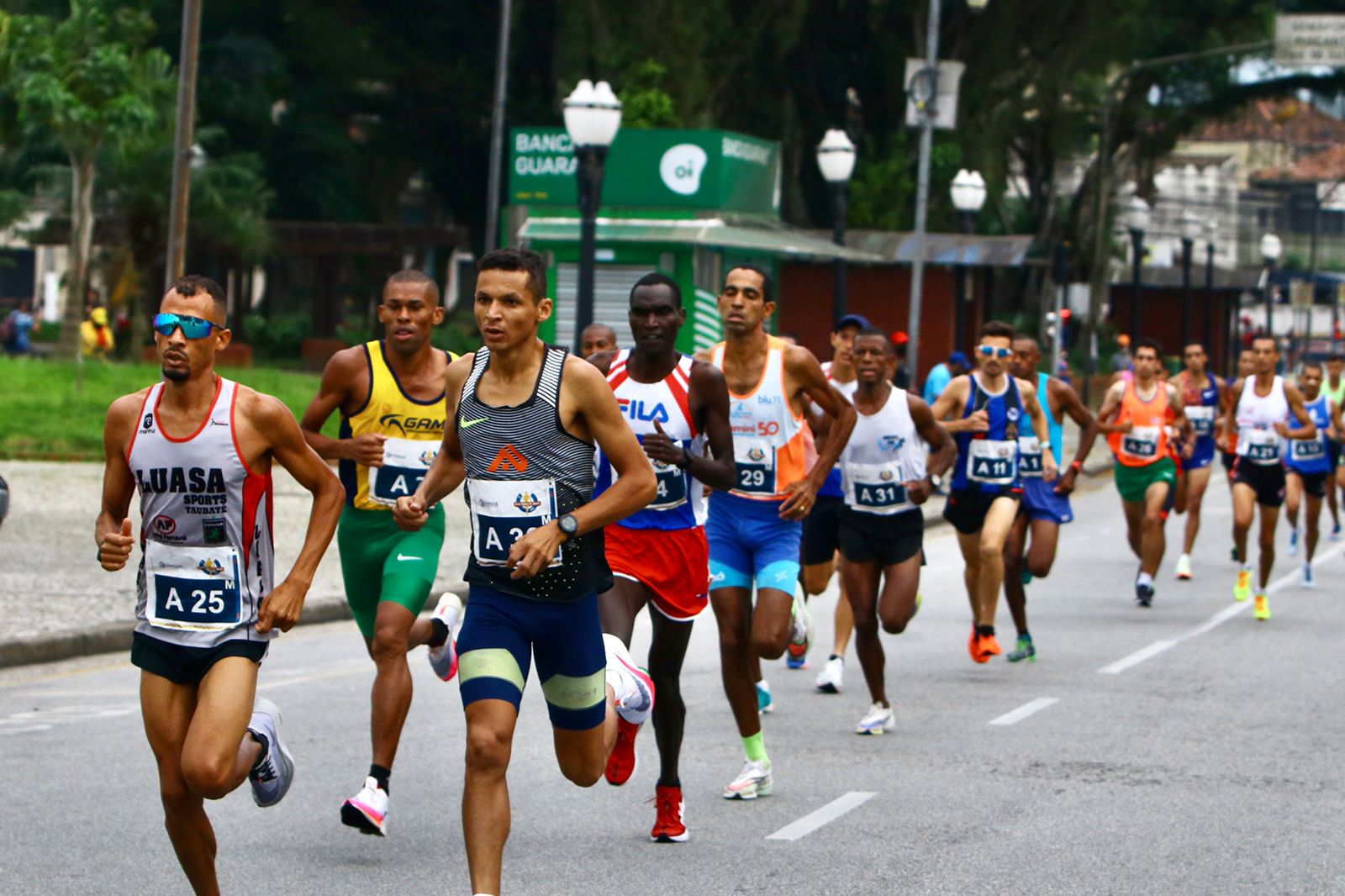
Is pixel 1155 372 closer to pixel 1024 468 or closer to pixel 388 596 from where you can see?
pixel 1024 468

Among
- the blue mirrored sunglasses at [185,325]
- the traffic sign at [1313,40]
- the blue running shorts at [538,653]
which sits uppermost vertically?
the traffic sign at [1313,40]

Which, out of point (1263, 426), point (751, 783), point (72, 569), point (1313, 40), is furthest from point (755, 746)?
point (1313, 40)

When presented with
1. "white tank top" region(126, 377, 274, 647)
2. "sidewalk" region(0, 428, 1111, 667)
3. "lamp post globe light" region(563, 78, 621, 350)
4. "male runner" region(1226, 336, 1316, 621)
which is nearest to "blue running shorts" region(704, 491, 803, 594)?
"white tank top" region(126, 377, 274, 647)

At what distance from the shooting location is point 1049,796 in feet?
28.0

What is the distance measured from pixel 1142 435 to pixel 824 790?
8918mm

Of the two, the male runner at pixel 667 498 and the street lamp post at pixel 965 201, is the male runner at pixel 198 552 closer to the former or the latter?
the male runner at pixel 667 498

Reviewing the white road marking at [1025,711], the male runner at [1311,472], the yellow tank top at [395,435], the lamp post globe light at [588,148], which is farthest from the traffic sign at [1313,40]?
the yellow tank top at [395,435]

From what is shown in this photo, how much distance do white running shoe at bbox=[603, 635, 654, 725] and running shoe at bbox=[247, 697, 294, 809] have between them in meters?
1.06

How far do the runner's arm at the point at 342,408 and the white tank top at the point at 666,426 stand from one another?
0.96 metres

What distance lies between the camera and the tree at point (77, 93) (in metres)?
35.8

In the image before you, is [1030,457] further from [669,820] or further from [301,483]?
[301,483]

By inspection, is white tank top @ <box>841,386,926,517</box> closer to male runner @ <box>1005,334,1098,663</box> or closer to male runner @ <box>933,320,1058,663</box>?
male runner @ <box>933,320,1058,663</box>

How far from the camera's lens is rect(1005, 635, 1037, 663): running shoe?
13.0 metres

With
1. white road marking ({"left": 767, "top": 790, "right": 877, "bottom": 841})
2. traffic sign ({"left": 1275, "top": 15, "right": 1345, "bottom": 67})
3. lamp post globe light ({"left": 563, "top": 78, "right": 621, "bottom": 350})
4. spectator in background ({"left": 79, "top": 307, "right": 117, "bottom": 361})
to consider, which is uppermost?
traffic sign ({"left": 1275, "top": 15, "right": 1345, "bottom": 67})
